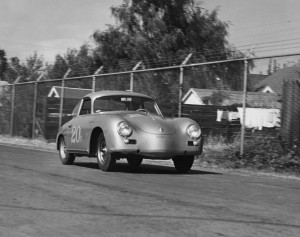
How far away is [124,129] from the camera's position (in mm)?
9008

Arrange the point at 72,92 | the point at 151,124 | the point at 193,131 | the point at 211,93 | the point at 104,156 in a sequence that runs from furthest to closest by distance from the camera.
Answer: the point at 72,92, the point at 211,93, the point at 104,156, the point at 193,131, the point at 151,124

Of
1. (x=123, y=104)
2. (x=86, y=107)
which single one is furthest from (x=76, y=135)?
(x=123, y=104)

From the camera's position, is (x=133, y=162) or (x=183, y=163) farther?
(x=133, y=162)

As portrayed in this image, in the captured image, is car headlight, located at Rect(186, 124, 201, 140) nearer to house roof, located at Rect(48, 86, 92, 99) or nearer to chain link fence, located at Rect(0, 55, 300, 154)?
chain link fence, located at Rect(0, 55, 300, 154)

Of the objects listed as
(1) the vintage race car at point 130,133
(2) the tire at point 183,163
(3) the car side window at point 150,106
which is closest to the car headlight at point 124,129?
(1) the vintage race car at point 130,133

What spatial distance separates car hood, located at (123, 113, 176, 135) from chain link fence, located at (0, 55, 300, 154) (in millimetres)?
2596

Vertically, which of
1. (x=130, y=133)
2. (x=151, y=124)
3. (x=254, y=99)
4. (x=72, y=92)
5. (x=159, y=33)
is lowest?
(x=130, y=133)

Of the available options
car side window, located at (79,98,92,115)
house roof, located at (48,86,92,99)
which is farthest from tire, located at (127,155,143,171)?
house roof, located at (48,86,92,99)

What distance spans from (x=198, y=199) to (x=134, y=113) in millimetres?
3592

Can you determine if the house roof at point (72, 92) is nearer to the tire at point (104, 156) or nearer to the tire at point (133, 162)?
the tire at point (133, 162)

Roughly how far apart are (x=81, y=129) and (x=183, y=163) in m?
2.16

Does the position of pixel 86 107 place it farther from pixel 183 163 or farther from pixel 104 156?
pixel 183 163

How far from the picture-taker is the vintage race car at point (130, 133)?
9039mm

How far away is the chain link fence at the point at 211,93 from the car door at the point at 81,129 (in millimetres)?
3237
